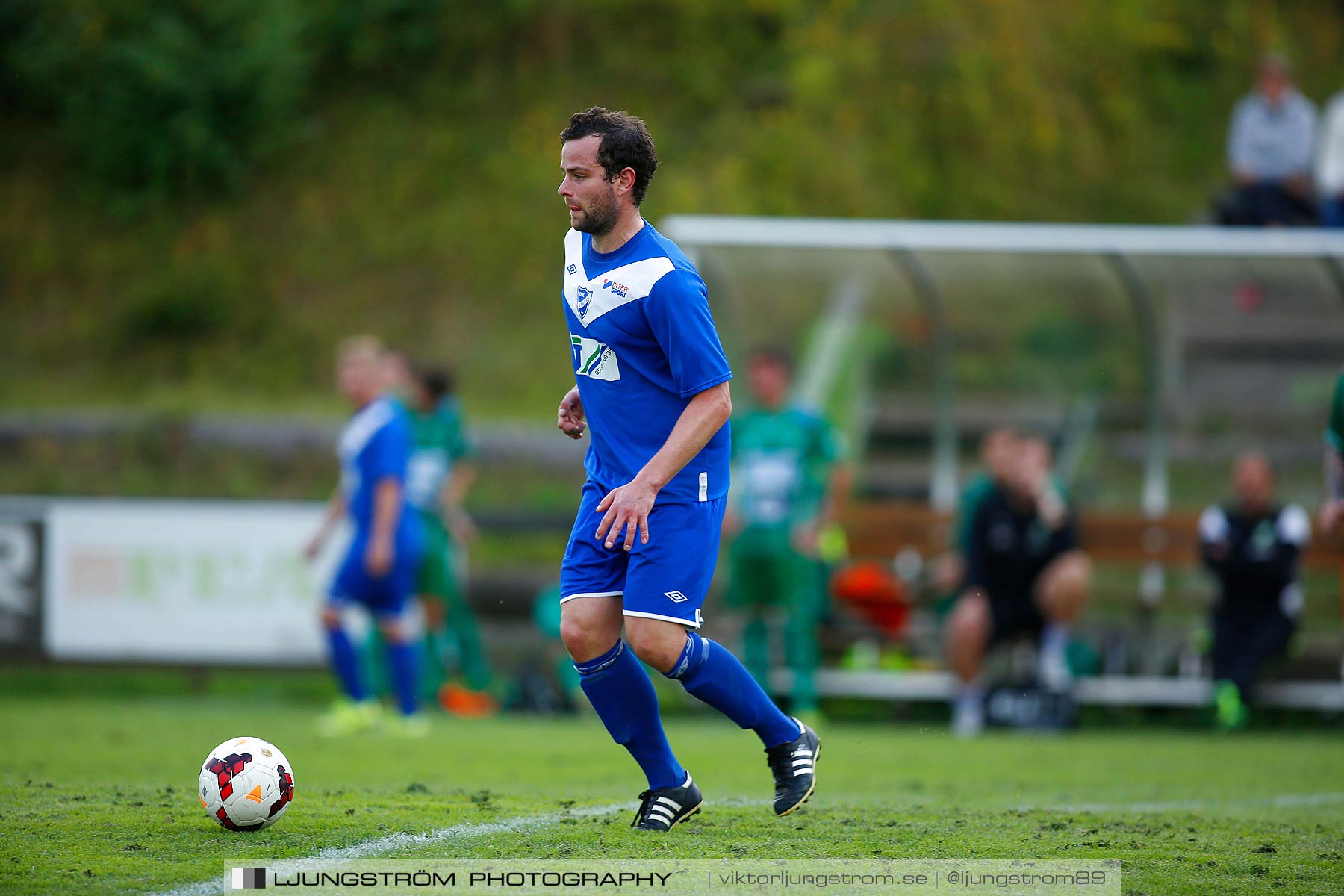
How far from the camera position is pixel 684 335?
14.5ft

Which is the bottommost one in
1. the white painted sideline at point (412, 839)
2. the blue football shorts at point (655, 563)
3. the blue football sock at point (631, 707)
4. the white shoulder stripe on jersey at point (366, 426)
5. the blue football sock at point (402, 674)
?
the blue football sock at point (402, 674)

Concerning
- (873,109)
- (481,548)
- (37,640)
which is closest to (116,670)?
(37,640)

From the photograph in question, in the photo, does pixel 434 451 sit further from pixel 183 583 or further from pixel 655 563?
pixel 655 563

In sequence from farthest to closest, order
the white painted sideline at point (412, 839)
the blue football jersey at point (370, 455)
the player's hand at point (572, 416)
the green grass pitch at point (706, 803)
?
1. the blue football jersey at point (370, 455)
2. the player's hand at point (572, 416)
3. the green grass pitch at point (706, 803)
4. the white painted sideline at point (412, 839)

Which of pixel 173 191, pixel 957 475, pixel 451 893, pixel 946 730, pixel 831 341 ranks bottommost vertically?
pixel 946 730

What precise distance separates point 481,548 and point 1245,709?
6.91 meters

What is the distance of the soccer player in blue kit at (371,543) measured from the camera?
9711mm

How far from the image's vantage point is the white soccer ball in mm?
4438

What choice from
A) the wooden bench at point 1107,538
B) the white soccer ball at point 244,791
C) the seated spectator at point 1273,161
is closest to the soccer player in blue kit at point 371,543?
the wooden bench at point 1107,538

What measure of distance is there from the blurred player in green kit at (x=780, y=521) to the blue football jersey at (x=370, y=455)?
91.9 inches

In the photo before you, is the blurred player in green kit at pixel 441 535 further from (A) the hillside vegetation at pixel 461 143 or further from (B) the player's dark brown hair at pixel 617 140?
(B) the player's dark brown hair at pixel 617 140

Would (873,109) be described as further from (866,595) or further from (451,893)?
(451,893)

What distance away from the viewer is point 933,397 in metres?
12.4

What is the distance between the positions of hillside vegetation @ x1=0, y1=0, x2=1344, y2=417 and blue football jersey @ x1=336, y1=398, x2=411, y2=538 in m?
7.23
